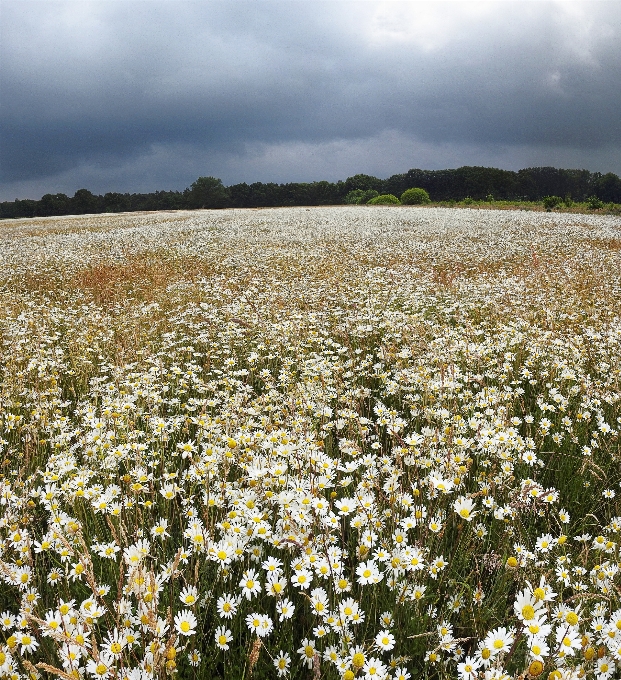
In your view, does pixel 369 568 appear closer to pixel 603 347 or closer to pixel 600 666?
pixel 600 666

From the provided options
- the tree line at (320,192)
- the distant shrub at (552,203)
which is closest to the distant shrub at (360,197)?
the tree line at (320,192)

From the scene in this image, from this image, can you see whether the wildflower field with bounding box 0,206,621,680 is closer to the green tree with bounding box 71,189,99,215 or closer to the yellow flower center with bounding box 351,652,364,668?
the yellow flower center with bounding box 351,652,364,668

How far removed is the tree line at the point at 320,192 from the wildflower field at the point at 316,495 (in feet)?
302

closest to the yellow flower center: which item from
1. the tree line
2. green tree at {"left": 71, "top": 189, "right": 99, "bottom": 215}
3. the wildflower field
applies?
the wildflower field

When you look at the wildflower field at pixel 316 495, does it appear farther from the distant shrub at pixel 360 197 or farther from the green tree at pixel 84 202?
the green tree at pixel 84 202

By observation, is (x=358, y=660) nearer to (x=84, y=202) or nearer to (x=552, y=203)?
(x=552, y=203)

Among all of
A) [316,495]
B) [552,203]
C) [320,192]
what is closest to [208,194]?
[320,192]

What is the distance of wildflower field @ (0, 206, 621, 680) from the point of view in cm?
207

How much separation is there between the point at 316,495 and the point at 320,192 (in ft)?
355

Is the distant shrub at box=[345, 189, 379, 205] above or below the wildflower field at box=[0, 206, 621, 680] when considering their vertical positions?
above

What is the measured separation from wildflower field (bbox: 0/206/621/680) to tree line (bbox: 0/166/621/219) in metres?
92.0

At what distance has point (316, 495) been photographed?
249cm

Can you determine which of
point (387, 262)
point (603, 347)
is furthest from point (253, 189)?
point (603, 347)

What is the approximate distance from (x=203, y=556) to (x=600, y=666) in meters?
1.99
